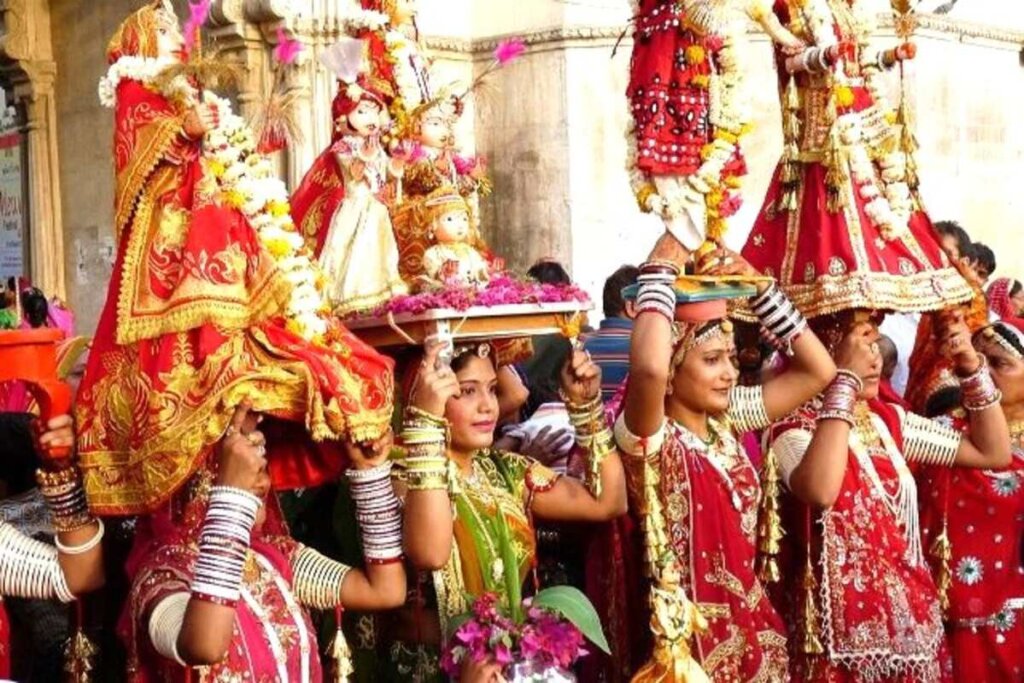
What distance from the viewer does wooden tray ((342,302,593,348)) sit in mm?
4758

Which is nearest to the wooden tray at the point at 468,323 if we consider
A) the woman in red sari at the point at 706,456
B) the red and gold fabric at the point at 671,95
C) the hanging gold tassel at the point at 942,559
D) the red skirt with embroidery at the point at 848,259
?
the woman in red sari at the point at 706,456

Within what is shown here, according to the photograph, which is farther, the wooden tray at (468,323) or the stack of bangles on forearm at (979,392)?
the stack of bangles on forearm at (979,392)

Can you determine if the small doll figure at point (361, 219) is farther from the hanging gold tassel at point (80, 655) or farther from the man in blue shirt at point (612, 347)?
the man in blue shirt at point (612, 347)

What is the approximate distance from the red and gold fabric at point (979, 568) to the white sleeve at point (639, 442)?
147cm

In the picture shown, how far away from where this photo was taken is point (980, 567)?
6.35 meters

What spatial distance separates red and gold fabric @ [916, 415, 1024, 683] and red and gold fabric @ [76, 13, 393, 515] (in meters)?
2.62

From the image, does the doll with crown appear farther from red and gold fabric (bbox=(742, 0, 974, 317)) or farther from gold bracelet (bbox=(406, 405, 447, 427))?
red and gold fabric (bbox=(742, 0, 974, 317))

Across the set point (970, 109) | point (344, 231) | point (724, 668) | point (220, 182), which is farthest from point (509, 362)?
point (970, 109)

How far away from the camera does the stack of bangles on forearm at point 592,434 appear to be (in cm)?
512

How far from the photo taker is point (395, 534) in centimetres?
447

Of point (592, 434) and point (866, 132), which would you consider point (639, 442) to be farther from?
point (866, 132)

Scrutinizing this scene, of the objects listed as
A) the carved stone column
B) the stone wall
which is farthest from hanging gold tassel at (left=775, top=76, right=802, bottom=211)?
the carved stone column

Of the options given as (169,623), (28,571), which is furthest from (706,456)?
(28,571)

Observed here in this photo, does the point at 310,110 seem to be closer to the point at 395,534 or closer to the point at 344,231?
the point at 344,231
